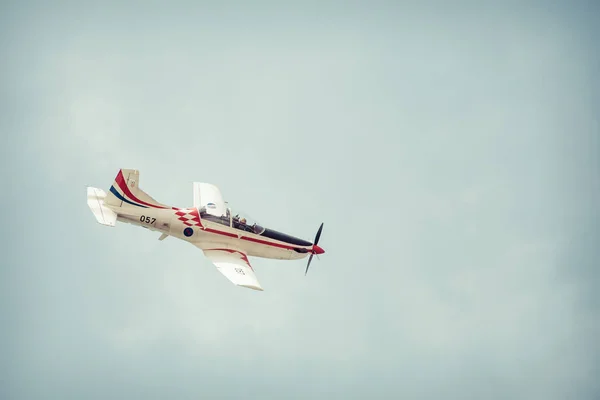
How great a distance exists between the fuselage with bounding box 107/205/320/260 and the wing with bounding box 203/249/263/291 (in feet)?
1.42

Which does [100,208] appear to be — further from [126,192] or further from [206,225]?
[206,225]

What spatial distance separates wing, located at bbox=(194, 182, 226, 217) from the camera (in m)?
45.5

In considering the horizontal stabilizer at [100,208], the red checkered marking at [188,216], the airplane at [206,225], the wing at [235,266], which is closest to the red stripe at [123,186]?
the airplane at [206,225]

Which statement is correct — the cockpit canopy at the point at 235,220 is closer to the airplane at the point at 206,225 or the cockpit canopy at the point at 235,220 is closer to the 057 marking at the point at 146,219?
the airplane at the point at 206,225

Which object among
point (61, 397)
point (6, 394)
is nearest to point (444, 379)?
A: point (61, 397)

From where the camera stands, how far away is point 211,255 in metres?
44.0

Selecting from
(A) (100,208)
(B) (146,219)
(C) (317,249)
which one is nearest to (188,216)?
(B) (146,219)

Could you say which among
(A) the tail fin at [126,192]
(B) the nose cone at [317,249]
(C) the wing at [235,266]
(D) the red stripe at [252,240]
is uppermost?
(B) the nose cone at [317,249]

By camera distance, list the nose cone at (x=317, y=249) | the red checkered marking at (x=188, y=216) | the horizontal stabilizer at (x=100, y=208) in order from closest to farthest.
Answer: the horizontal stabilizer at (x=100, y=208) → the red checkered marking at (x=188, y=216) → the nose cone at (x=317, y=249)

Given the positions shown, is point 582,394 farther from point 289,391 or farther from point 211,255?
point 211,255

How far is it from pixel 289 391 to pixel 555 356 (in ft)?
164

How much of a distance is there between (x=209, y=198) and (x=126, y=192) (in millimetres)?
5421

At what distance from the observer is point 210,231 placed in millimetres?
44500

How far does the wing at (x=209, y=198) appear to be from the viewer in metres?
45.5
